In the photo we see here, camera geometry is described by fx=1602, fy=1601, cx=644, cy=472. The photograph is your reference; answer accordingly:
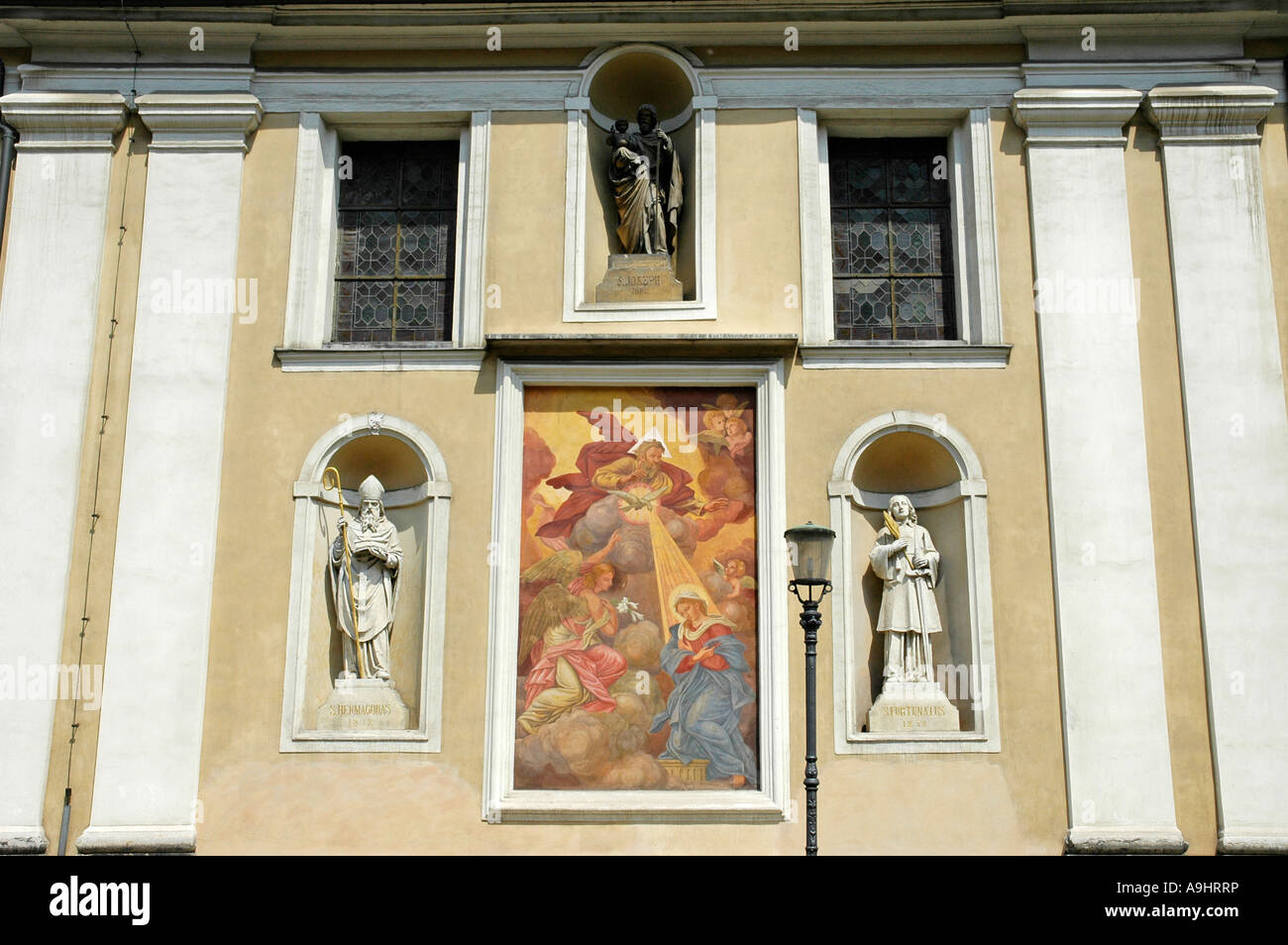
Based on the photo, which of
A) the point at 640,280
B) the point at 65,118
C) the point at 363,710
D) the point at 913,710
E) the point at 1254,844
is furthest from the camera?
the point at 65,118

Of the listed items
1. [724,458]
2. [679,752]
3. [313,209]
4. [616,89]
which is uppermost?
[616,89]

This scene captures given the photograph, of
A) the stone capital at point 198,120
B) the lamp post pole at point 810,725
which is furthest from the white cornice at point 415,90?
the lamp post pole at point 810,725

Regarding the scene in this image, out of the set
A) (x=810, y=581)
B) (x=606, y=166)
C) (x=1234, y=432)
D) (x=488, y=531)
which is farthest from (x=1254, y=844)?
(x=606, y=166)

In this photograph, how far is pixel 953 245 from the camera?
603 inches

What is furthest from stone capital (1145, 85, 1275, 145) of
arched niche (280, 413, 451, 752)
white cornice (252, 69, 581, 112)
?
arched niche (280, 413, 451, 752)

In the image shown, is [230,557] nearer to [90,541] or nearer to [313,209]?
[90,541]

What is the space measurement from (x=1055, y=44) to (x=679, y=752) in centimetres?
761

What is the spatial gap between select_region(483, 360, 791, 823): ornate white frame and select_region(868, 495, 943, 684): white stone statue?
929 millimetres

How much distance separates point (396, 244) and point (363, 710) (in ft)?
15.1

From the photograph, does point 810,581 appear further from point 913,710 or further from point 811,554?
point 913,710

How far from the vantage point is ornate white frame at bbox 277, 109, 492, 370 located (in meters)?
14.7

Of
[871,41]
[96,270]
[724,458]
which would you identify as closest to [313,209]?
[96,270]
